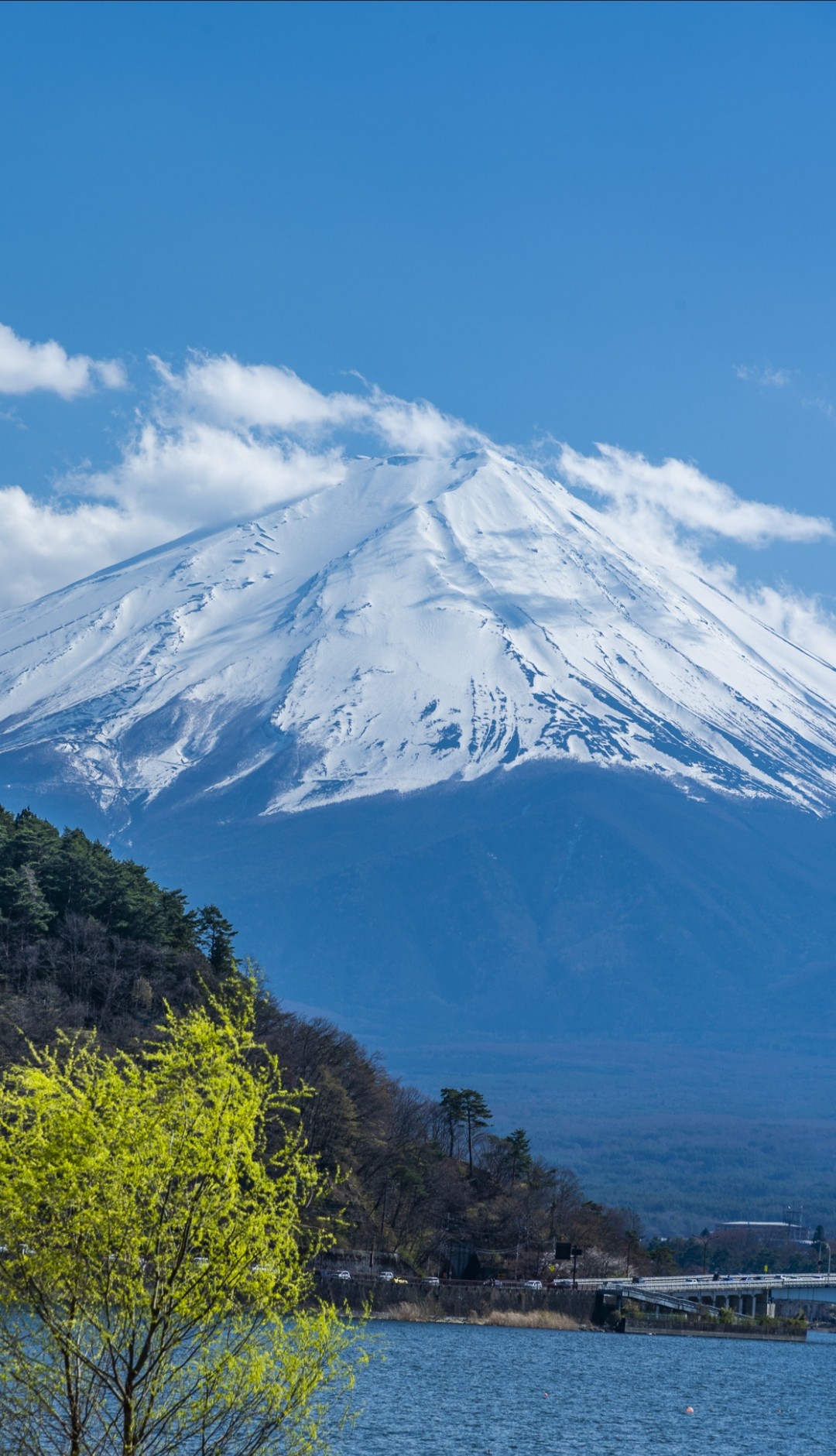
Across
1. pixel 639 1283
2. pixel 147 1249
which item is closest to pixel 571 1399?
pixel 147 1249

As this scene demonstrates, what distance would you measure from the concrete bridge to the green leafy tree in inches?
2933

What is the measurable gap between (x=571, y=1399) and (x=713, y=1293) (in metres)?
56.4

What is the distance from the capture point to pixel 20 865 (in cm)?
7800

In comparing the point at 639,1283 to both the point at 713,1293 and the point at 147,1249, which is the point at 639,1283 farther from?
the point at 147,1249

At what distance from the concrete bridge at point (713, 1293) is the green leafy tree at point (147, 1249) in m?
74.5

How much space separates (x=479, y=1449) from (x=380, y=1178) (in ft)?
134

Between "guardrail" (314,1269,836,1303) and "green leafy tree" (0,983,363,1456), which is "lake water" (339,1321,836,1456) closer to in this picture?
"guardrail" (314,1269,836,1303)

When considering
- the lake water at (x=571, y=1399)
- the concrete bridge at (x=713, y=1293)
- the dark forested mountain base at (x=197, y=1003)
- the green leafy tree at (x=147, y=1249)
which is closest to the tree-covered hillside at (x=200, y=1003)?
the dark forested mountain base at (x=197, y=1003)

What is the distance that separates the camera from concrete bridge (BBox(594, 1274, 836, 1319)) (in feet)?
299

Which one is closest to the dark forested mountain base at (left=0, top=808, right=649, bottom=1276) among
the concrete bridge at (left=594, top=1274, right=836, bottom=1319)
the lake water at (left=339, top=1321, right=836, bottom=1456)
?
the concrete bridge at (left=594, top=1274, right=836, bottom=1319)

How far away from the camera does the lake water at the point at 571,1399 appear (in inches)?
1683

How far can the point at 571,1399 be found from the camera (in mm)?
52812

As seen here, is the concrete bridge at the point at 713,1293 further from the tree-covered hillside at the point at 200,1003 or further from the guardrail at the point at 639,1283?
the tree-covered hillside at the point at 200,1003

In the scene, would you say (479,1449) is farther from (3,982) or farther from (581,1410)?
(3,982)
